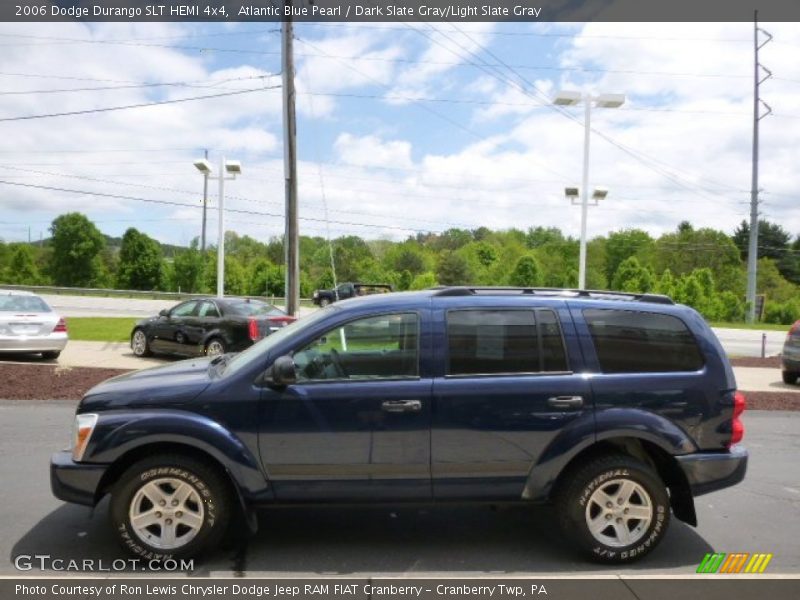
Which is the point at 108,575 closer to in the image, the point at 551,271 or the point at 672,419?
the point at 672,419

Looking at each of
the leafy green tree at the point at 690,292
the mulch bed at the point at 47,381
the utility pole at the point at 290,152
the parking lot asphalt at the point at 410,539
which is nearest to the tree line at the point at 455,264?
the leafy green tree at the point at 690,292

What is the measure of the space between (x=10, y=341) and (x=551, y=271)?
55590 mm

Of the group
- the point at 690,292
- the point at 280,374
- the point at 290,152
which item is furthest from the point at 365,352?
the point at 690,292

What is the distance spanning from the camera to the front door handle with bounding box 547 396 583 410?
4312mm

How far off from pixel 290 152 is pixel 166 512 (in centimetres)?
1567

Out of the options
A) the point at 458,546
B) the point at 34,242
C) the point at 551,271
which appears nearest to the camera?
the point at 458,546

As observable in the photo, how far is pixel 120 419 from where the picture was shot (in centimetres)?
419

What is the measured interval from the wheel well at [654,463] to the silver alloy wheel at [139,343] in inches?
518

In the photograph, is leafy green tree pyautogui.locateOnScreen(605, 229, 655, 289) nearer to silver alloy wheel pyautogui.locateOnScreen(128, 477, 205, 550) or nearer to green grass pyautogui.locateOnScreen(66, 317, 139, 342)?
green grass pyautogui.locateOnScreen(66, 317, 139, 342)

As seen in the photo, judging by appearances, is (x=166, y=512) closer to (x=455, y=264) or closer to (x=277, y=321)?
(x=277, y=321)

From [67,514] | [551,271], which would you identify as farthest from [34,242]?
[67,514]

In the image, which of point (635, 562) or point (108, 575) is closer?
point (108, 575)

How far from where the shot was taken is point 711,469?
4.41m

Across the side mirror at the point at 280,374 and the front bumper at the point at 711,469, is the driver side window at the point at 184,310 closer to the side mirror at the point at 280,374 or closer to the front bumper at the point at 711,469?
the side mirror at the point at 280,374
